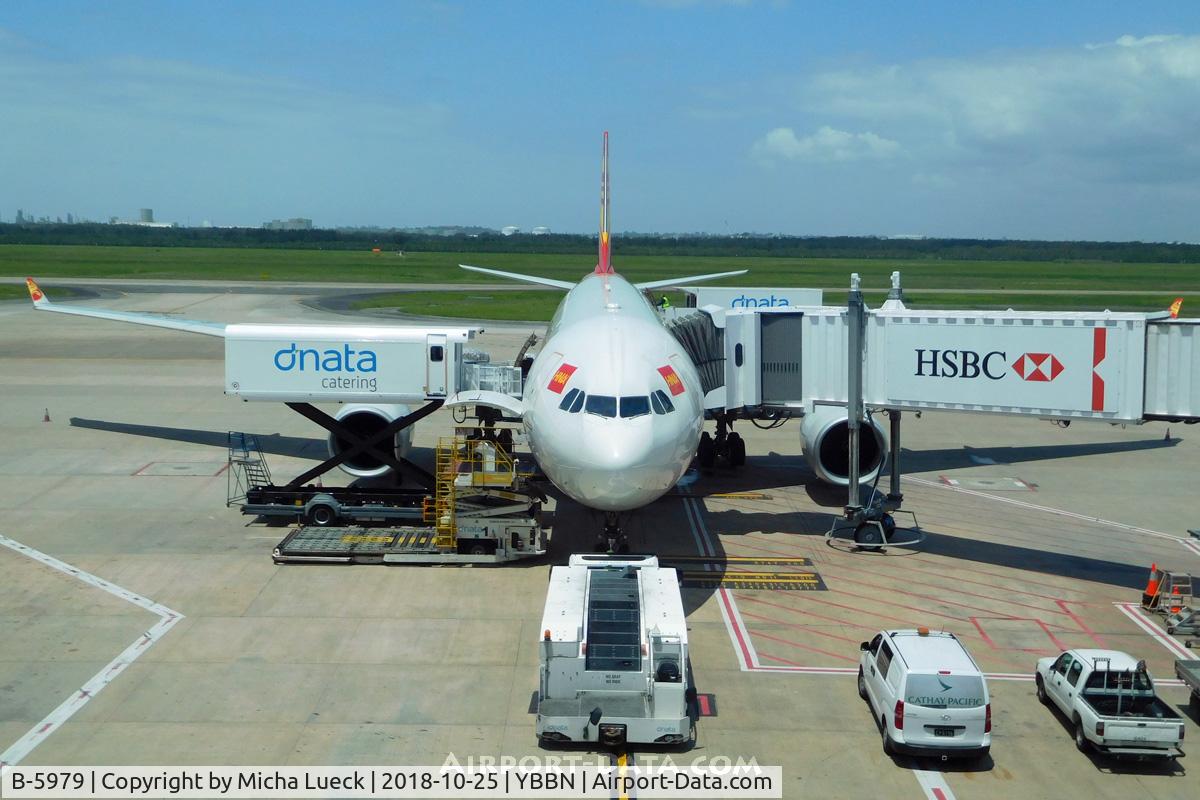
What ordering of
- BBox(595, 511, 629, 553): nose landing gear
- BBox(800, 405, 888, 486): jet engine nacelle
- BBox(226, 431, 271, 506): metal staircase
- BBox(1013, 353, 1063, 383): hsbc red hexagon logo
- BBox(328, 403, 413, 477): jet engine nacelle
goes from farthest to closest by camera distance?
BBox(328, 403, 413, 477): jet engine nacelle, BBox(800, 405, 888, 486): jet engine nacelle, BBox(226, 431, 271, 506): metal staircase, BBox(1013, 353, 1063, 383): hsbc red hexagon logo, BBox(595, 511, 629, 553): nose landing gear

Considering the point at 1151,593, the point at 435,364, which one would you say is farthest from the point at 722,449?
the point at 1151,593

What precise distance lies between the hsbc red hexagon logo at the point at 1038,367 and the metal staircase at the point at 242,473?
56.5 ft

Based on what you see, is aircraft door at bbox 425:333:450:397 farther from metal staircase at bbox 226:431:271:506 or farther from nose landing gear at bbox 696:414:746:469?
nose landing gear at bbox 696:414:746:469

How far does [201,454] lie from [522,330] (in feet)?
117

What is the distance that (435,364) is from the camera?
2545 cm

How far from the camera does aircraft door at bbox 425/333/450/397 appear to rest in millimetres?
25375

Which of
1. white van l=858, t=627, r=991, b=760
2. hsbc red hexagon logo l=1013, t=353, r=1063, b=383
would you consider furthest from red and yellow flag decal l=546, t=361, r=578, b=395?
hsbc red hexagon logo l=1013, t=353, r=1063, b=383

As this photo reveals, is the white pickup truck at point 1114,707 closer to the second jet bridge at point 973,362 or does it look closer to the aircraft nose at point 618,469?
the aircraft nose at point 618,469

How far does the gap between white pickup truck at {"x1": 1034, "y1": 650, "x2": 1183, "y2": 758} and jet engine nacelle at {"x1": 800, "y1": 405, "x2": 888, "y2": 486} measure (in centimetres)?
1200

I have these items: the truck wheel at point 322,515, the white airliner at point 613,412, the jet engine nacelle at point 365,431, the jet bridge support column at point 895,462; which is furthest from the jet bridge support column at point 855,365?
the truck wheel at point 322,515

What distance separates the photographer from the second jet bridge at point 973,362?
21.2 meters

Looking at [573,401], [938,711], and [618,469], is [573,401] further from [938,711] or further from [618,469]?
[938,711]

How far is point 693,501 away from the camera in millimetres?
28531

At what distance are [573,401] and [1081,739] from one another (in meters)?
9.58
